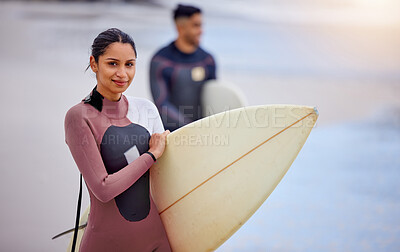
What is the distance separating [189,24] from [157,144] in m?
1.37

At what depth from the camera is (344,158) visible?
312 centimetres

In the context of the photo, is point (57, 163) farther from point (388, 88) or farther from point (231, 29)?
point (231, 29)

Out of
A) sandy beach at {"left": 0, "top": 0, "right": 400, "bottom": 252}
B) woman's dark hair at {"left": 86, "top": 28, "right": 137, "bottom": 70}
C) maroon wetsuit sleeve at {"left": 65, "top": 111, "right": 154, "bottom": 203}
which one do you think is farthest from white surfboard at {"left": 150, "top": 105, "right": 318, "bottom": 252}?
sandy beach at {"left": 0, "top": 0, "right": 400, "bottom": 252}

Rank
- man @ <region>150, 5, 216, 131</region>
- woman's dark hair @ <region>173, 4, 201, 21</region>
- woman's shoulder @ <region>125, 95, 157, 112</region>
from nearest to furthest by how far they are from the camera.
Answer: woman's shoulder @ <region>125, 95, 157, 112</region> → man @ <region>150, 5, 216, 131</region> → woman's dark hair @ <region>173, 4, 201, 21</region>

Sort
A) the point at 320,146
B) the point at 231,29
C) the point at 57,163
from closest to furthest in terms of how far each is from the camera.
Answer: the point at 57,163 < the point at 320,146 < the point at 231,29

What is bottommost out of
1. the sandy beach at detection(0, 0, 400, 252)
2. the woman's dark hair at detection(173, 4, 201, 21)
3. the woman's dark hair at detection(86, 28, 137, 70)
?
the sandy beach at detection(0, 0, 400, 252)

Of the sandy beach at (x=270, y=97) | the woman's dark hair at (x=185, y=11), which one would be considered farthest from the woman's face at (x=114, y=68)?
the woman's dark hair at (x=185, y=11)

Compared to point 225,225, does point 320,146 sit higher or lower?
lower

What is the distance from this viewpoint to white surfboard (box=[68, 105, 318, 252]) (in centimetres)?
119

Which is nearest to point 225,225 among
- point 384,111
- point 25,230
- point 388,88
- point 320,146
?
point 25,230

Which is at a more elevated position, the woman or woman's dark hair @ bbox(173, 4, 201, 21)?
woman's dark hair @ bbox(173, 4, 201, 21)

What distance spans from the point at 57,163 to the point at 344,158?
1843 millimetres

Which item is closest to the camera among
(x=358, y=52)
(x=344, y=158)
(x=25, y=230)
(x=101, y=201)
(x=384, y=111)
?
(x=101, y=201)

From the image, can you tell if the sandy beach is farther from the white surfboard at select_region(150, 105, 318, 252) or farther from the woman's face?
the white surfboard at select_region(150, 105, 318, 252)
